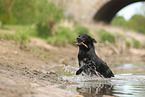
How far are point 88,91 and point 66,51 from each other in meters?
7.85

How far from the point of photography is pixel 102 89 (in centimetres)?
420

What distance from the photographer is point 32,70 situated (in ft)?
18.8

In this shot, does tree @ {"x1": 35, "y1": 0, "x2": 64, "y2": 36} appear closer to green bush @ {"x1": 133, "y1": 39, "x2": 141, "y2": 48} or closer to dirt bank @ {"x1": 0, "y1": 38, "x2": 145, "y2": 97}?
dirt bank @ {"x1": 0, "y1": 38, "x2": 145, "y2": 97}

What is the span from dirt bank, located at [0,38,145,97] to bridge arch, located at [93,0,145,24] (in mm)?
6730

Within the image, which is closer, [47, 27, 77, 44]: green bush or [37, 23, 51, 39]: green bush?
[47, 27, 77, 44]: green bush

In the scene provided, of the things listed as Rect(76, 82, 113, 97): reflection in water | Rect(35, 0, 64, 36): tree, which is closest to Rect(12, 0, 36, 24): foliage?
Rect(35, 0, 64, 36): tree

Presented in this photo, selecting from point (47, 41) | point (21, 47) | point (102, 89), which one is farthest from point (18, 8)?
point (102, 89)

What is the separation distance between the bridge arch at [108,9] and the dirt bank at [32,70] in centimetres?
673

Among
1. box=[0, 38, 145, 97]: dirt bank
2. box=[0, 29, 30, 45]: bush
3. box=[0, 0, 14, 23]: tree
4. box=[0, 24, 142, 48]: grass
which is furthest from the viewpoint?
box=[0, 0, 14, 23]: tree

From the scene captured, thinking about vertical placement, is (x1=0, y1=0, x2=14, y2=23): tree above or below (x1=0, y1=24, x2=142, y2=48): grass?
above

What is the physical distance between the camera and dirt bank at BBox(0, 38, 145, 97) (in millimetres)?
3518

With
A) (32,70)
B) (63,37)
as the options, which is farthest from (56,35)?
(32,70)

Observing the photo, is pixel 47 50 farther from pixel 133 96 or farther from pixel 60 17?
pixel 133 96

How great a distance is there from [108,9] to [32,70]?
19071 millimetres
